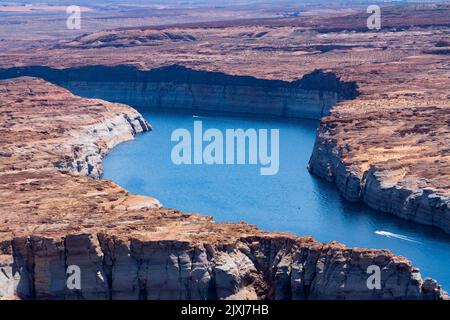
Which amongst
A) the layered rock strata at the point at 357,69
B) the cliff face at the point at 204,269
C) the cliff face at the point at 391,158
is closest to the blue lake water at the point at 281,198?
the cliff face at the point at 391,158

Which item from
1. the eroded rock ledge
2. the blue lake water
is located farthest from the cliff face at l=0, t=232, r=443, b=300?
the blue lake water

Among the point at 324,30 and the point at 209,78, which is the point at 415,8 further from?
the point at 209,78

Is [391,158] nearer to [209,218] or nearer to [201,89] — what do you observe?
[209,218]

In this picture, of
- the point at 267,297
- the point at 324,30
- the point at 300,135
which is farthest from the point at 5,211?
the point at 324,30

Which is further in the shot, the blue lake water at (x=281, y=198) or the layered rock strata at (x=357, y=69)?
the layered rock strata at (x=357, y=69)

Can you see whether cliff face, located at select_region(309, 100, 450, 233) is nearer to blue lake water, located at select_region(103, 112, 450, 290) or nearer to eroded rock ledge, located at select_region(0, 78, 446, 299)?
blue lake water, located at select_region(103, 112, 450, 290)

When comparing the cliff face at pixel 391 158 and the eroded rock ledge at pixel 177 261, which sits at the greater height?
the eroded rock ledge at pixel 177 261

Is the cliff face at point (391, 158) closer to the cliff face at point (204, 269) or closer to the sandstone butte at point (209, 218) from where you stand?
the sandstone butte at point (209, 218)
